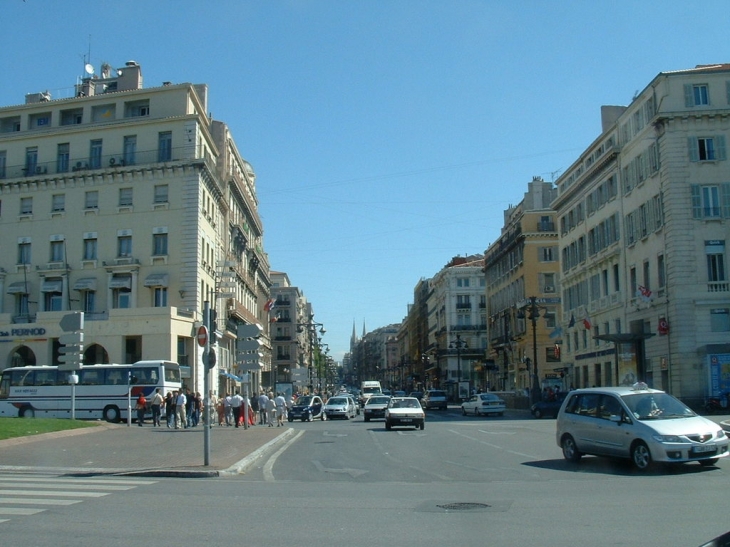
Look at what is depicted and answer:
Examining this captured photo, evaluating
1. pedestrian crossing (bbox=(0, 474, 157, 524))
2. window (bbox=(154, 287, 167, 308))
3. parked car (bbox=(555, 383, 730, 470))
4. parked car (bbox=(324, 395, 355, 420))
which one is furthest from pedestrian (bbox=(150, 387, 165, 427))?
parked car (bbox=(555, 383, 730, 470))

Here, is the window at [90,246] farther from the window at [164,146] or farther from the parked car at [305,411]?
the parked car at [305,411]

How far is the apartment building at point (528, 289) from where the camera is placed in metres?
79.6

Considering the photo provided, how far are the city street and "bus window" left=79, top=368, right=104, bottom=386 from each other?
2705 cm

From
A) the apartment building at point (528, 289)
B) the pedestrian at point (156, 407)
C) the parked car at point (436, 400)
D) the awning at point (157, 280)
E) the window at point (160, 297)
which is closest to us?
the pedestrian at point (156, 407)

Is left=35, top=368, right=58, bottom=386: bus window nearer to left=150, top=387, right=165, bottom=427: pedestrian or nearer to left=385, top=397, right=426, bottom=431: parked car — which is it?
left=150, top=387, right=165, bottom=427: pedestrian

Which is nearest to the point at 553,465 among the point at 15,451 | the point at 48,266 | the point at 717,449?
the point at 717,449

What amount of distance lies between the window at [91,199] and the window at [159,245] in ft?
16.3

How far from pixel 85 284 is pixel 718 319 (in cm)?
3951

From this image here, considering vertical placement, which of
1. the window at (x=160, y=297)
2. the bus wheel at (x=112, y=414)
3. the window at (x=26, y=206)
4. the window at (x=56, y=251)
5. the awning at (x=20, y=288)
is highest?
the window at (x=26, y=206)

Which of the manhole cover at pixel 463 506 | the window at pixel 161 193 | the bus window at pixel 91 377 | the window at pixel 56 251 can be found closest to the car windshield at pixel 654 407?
the manhole cover at pixel 463 506

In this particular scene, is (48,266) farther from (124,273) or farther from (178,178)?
(178,178)

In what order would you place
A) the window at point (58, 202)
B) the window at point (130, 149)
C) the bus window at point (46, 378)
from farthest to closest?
the window at point (58, 202)
the window at point (130, 149)
the bus window at point (46, 378)

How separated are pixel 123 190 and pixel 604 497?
158ft

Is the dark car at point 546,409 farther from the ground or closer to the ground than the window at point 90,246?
closer to the ground
